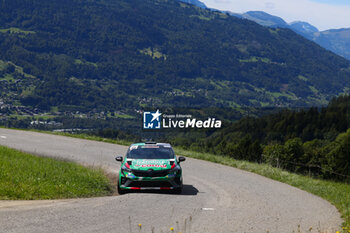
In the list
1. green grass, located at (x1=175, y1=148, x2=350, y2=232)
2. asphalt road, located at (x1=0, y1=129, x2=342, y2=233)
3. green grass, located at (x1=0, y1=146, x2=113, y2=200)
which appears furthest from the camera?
green grass, located at (x1=175, y1=148, x2=350, y2=232)

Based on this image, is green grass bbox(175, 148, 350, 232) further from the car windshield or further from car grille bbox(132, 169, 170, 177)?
the car windshield

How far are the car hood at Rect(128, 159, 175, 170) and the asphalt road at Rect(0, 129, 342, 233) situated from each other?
1.11 m

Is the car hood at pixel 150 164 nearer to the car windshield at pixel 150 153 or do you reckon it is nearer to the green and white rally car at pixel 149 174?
the green and white rally car at pixel 149 174

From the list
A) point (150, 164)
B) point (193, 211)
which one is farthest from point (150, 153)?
point (193, 211)

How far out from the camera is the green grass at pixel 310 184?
49.0 feet

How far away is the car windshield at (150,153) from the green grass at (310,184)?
227 inches

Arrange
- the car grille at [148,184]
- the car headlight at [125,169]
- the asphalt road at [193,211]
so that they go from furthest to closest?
the car headlight at [125,169] < the car grille at [148,184] < the asphalt road at [193,211]

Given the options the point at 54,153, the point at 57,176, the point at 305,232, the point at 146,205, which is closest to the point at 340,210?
the point at 305,232

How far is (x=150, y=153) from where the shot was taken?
15.9 metres

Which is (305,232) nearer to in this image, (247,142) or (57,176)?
(57,176)

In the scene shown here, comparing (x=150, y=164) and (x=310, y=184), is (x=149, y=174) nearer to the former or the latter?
(x=150, y=164)

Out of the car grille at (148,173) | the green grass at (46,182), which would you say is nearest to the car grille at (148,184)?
the car grille at (148,173)

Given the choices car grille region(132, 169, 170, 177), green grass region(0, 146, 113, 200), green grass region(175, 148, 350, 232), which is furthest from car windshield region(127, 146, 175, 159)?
green grass region(175, 148, 350, 232)

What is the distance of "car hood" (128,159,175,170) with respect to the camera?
47.9 feet
